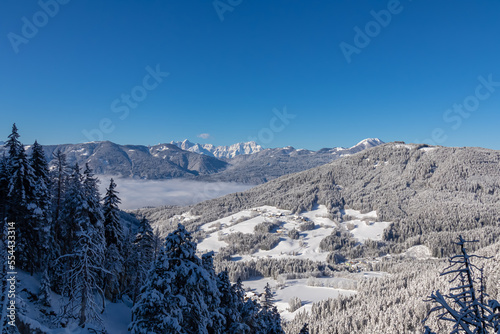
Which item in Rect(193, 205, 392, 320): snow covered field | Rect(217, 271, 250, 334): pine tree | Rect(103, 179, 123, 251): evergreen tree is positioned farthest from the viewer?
Rect(193, 205, 392, 320): snow covered field

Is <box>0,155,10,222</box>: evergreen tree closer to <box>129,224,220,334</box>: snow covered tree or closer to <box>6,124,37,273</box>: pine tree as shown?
<box>6,124,37,273</box>: pine tree

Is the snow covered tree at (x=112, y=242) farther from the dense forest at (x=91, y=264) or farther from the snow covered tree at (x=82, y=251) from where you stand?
the snow covered tree at (x=82, y=251)

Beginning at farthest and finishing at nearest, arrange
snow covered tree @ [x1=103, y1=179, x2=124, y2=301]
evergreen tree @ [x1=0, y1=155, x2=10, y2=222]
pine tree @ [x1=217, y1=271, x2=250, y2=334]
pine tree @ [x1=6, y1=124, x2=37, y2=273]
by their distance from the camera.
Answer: snow covered tree @ [x1=103, y1=179, x2=124, y2=301], evergreen tree @ [x1=0, y1=155, x2=10, y2=222], pine tree @ [x1=6, y1=124, x2=37, y2=273], pine tree @ [x1=217, y1=271, x2=250, y2=334]

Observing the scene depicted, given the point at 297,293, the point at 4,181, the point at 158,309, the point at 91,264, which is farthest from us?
the point at 297,293

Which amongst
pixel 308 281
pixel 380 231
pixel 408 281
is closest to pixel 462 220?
pixel 380 231

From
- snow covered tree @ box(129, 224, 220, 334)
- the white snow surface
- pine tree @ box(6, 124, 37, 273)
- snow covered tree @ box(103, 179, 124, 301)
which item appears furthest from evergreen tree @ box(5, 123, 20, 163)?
the white snow surface

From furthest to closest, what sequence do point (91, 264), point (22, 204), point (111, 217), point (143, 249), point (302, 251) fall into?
1. point (302, 251)
2. point (143, 249)
3. point (111, 217)
4. point (22, 204)
5. point (91, 264)

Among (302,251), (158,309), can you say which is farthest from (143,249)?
(302,251)

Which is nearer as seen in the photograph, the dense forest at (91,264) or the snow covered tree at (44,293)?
the dense forest at (91,264)

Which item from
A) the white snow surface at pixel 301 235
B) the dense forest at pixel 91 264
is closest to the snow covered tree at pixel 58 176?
the dense forest at pixel 91 264

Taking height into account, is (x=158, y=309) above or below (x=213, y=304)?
above

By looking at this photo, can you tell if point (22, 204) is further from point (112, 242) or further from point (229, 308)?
point (229, 308)
